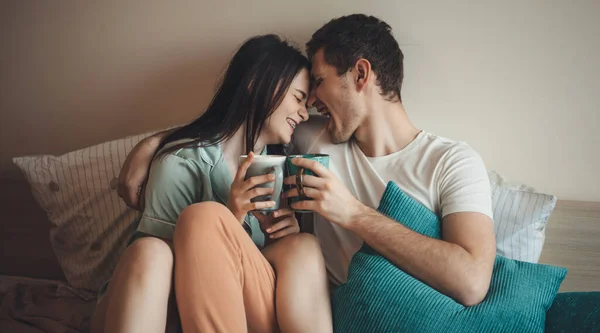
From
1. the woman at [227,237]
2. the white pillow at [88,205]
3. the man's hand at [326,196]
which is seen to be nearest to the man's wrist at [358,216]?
the man's hand at [326,196]

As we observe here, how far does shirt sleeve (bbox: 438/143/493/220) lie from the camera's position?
1.09 meters

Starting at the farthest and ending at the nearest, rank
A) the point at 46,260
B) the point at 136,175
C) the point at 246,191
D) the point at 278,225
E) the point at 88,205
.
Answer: the point at 46,260, the point at 88,205, the point at 136,175, the point at 278,225, the point at 246,191

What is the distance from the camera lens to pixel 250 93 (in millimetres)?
1228

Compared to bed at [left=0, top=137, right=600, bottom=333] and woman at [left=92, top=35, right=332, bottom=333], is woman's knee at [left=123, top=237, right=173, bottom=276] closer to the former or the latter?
woman at [left=92, top=35, right=332, bottom=333]

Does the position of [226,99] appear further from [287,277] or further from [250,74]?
[287,277]

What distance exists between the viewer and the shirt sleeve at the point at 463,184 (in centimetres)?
109

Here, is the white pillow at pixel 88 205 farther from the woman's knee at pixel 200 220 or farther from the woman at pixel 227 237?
the woman's knee at pixel 200 220

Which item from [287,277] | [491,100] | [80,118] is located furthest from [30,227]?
[491,100]

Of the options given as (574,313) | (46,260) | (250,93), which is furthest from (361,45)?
(46,260)

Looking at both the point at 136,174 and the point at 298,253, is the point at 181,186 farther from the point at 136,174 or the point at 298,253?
the point at 298,253

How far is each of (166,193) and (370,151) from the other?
57 cm

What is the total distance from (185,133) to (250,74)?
0.24 m

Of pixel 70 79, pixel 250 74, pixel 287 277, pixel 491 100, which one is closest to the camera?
pixel 287 277

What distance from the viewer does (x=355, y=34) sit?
1239 mm
